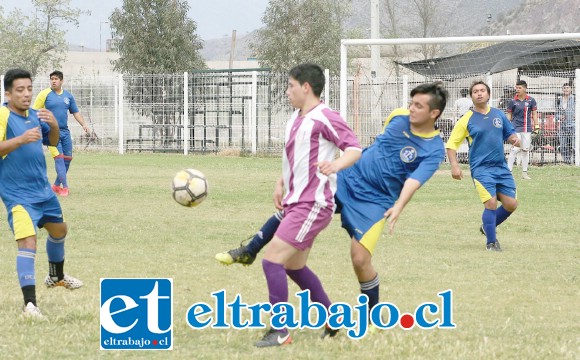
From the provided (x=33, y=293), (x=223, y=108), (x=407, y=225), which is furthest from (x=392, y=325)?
(x=223, y=108)

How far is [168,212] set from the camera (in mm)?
15781

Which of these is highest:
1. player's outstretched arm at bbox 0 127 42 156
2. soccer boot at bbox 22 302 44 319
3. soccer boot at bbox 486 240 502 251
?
player's outstretched arm at bbox 0 127 42 156

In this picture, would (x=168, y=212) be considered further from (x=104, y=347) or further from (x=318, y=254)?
(x=104, y=347)

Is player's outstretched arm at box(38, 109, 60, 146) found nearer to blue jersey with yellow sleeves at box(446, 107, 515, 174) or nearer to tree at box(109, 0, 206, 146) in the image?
blue jersey with yellow sleeves at box(446, 107, 515, 174)

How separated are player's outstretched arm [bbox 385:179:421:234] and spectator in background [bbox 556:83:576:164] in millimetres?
18986

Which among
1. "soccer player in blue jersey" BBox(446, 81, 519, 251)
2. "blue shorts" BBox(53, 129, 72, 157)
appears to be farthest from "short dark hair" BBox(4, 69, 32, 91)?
"blue shorts" BBox(53, 129, 72, 157)

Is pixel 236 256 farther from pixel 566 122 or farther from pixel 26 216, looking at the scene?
pixel 566 122

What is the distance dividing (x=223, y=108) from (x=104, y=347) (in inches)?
1032

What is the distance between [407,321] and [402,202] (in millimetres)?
978

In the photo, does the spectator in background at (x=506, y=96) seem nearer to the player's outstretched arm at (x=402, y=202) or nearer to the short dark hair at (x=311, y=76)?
the player's outstretched arm at (x=402, y=202)

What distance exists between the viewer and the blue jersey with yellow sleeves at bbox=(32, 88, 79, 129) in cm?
1794

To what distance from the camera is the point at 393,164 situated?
777 centimetres

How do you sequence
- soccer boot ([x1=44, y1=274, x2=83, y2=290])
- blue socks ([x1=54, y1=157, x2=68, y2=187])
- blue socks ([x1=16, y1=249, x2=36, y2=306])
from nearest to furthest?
blue socks ([x1=16, y1=249, x2=36, y2=306]) < soccer boot ([x1=44, y1=274, x2=83, y2=290]) < blue socks ([x1=54, y1=157, x2=68, y2=187])

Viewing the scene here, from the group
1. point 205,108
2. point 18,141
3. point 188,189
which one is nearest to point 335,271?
point 188,189
